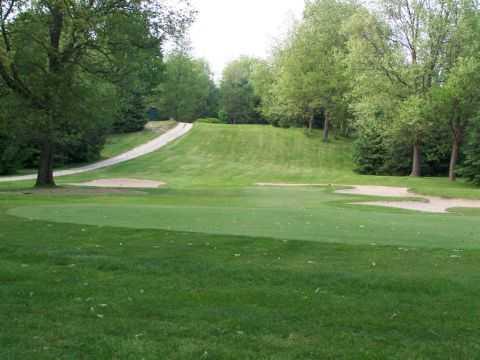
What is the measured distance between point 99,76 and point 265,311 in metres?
24.6

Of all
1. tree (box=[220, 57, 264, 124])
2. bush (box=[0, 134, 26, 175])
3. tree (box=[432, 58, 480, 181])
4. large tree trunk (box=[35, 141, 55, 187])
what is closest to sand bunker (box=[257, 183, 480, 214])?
tree (box=[432, 58, 480, 181])

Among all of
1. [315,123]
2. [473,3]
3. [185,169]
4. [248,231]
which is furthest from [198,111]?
[248,231]

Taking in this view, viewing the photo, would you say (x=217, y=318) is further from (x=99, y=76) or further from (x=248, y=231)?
A: (x=99, y=76)

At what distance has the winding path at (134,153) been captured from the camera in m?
40.3

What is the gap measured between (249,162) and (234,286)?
4389 centimetres

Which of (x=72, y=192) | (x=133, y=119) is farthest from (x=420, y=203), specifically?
(x=133, y=119)

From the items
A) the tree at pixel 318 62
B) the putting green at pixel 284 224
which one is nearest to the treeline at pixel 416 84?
the tree at pixel 318 62

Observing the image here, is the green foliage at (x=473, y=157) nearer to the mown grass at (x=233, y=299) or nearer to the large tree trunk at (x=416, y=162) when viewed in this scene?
the large tree trunk at (x=416, y=162)

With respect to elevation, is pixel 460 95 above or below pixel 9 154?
above

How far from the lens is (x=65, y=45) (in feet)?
91.2

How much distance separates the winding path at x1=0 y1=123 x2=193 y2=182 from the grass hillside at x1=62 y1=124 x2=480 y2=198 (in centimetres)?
144

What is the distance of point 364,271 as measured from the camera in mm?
8258

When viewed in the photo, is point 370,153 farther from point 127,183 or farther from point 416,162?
point 127,183

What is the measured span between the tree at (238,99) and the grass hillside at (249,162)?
80.0ft
